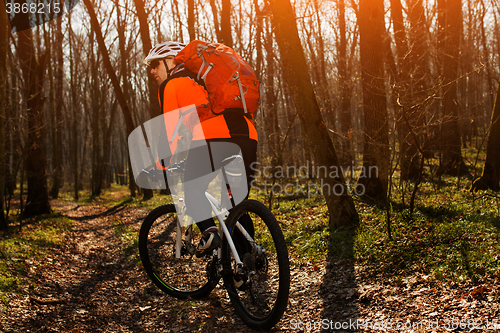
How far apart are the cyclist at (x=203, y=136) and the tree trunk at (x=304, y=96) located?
2.11m

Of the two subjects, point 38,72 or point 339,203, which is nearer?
point 339,203

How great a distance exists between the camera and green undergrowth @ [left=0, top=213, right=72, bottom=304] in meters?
3.87

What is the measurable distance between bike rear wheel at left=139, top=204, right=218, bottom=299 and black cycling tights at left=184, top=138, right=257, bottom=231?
33cm

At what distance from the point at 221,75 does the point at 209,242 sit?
4.68ft

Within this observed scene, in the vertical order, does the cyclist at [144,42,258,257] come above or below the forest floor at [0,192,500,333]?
above

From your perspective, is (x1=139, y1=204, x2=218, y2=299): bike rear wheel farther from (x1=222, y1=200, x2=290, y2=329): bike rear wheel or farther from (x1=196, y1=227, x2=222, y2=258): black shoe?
(x1=222, y1=200, x2=290, y2=329): bike rear wheel

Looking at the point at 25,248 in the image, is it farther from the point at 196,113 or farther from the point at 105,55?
the point at 105,55

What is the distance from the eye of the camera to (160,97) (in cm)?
283

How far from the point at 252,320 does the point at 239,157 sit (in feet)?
4.45

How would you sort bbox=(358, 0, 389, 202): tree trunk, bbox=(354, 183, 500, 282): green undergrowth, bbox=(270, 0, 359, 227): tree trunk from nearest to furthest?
bbox=(354, 183, 500, 282): green undergrowth < bbox=(270, 0, 359, 227): tree trunk < bbox=(358, 0, 389, 202): tree trunk

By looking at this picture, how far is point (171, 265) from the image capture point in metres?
3.86

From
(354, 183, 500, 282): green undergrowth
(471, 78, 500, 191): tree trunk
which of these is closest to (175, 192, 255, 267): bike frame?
(354, 183, 500, 282): green undergrowth

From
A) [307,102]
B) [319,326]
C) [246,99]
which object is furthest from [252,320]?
[307,102]

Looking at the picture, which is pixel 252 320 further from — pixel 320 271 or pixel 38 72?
pixel 38 72
